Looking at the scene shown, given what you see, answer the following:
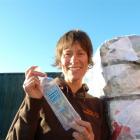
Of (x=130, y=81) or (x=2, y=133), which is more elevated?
(x=130, y=81)

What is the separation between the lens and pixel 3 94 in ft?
30.0

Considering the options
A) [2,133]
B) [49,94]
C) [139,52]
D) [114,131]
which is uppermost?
[139,52]

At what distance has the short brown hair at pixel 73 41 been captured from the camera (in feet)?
7.13

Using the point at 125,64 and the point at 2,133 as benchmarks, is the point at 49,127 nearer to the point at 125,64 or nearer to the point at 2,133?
the point at 125,64

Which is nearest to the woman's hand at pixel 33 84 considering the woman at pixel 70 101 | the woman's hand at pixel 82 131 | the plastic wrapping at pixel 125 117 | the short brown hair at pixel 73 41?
the woman at pixel 70 101

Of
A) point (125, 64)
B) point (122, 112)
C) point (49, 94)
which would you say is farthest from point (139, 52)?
point (49, 94)

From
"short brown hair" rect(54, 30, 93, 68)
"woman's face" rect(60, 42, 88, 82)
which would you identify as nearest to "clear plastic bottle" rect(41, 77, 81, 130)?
"woman's face" rect(60, 42, 88, 82)

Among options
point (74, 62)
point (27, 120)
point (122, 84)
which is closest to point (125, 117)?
point (122, 84)

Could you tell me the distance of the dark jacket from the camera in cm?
190

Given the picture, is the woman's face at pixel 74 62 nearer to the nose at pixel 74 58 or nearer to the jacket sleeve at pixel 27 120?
the nose at pixel 74 58

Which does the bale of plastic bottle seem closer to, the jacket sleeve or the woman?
the woman

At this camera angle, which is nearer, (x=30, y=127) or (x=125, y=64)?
(x=30, y=127)

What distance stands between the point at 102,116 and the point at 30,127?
473 millimetres

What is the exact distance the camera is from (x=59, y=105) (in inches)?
73.6
